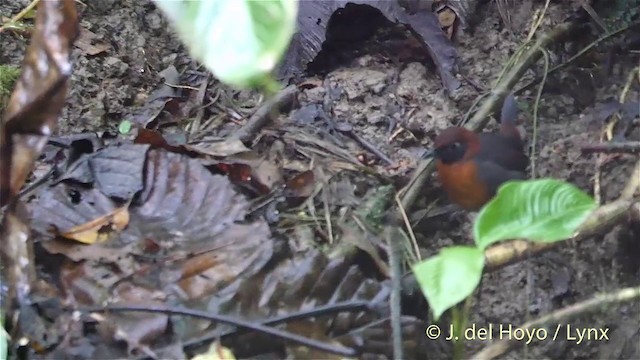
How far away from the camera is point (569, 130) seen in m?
2.34

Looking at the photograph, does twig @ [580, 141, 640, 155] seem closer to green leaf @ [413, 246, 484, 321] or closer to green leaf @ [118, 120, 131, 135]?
green leaf @ [413, 246, 484, 321]

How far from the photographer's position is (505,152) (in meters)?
2.38

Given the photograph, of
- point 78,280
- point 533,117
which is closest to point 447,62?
point 533,117

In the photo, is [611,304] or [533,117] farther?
[533,117]

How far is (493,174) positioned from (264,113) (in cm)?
71

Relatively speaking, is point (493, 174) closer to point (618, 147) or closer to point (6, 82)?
point (618, 147)

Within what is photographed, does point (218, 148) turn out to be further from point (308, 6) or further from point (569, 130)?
point (569, 130)

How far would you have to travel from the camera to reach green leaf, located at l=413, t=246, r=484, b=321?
1.36 meters

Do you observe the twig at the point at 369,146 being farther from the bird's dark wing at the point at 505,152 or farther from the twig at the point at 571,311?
the twig at the point at 571,311

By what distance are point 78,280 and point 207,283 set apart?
0.28m

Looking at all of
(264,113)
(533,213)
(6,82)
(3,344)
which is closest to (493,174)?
(264,113)

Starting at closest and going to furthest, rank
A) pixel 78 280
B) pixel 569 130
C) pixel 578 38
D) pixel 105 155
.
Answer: pixel 78 280 → pixel 105 155 → pixel 569 130 → pixel 578 38

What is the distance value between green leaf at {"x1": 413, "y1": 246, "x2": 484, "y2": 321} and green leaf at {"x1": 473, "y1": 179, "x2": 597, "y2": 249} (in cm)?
7

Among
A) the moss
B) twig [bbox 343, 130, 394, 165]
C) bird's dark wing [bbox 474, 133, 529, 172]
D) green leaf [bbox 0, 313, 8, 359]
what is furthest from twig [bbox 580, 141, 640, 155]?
the moss
